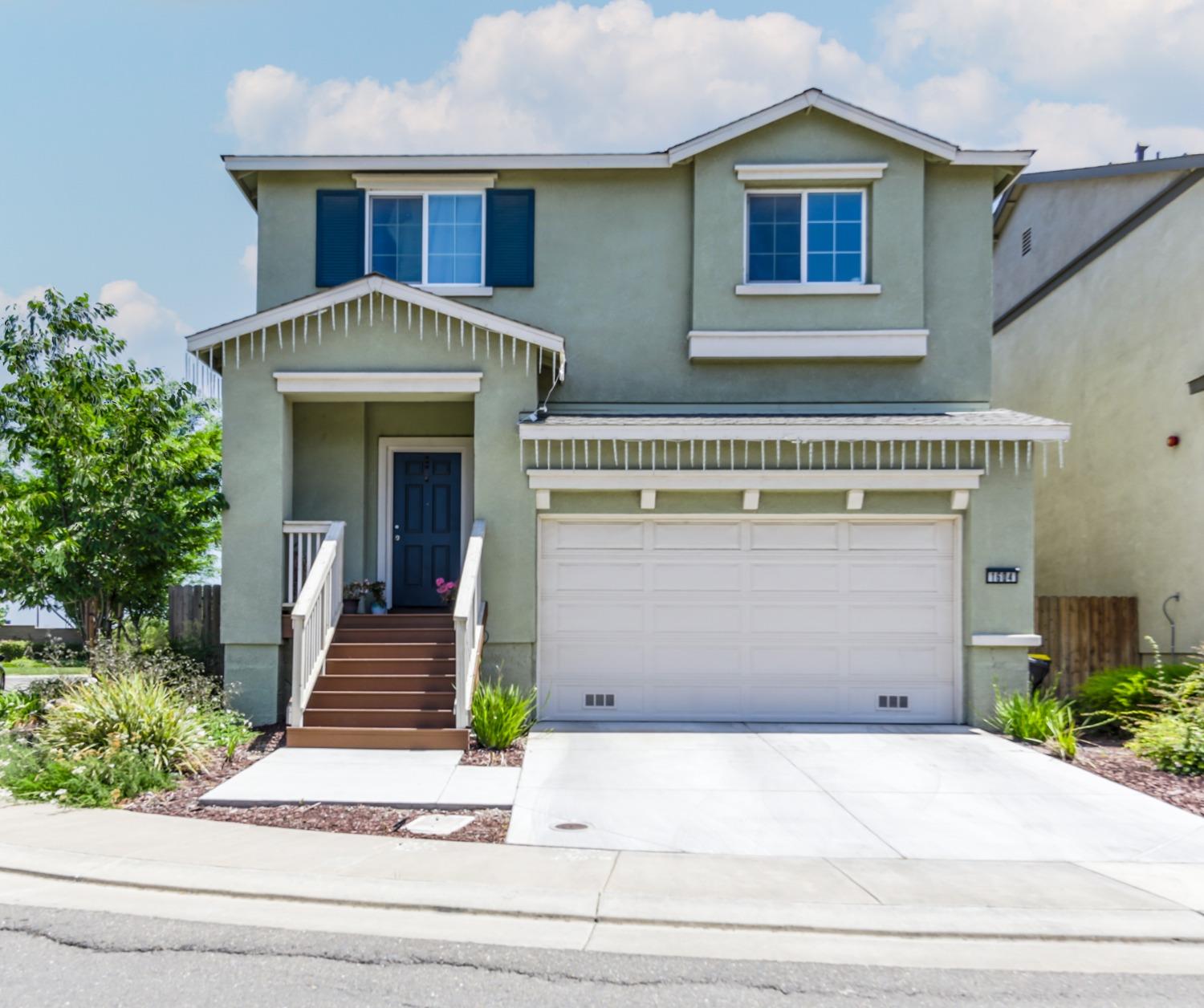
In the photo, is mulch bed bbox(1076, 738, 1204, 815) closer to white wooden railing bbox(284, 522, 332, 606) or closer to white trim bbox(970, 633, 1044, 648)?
white trim bbox(970, 633, 1044, 648)

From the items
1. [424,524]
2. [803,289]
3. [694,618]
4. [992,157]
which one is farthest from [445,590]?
[992,157]

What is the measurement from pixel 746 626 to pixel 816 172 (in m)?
6.02

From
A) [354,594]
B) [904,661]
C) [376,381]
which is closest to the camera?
[376,381]

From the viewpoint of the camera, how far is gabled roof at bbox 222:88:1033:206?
1242cm

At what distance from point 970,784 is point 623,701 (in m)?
4.34

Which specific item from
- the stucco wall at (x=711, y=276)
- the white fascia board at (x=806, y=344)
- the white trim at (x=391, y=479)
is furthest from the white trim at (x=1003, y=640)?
the white trim at (x=391, y=479)

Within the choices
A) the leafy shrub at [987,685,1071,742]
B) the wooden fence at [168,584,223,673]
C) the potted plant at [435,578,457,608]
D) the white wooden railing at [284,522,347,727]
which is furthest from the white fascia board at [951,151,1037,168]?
the wooden fence at [168,584,223,673]

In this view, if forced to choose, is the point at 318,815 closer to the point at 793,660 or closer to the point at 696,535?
the point at 696,535

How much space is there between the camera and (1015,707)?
10.7 meters

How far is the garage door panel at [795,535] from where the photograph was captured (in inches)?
457

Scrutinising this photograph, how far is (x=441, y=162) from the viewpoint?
502 inches

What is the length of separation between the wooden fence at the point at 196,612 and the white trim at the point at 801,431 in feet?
15.8

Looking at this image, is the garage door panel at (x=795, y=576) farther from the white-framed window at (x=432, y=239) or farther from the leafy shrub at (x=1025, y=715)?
the white-framed window at (x=432, y=239)

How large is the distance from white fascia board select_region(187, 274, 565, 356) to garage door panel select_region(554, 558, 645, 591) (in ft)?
8.62
